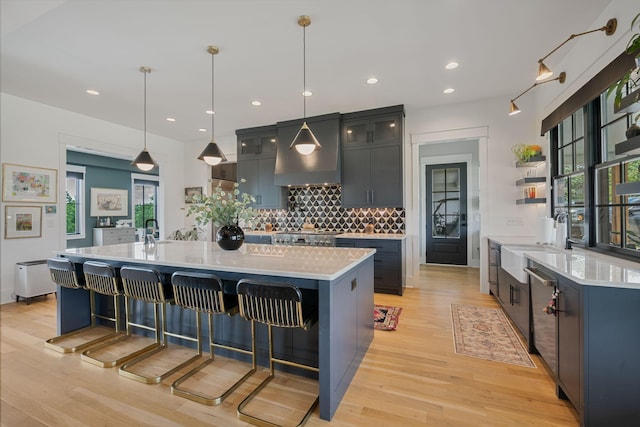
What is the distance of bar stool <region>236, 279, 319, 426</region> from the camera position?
1.73 meters

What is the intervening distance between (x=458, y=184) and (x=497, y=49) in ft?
12.7

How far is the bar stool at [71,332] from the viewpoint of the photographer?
262cm

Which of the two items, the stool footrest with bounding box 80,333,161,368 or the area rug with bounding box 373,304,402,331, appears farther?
the area rug with bounding box 373,304,402,331

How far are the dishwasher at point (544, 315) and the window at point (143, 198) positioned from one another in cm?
854

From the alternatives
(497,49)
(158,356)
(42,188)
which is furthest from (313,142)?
(42,188)

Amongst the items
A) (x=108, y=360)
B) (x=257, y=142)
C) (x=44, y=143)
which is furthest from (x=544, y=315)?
(x=44, y=143)

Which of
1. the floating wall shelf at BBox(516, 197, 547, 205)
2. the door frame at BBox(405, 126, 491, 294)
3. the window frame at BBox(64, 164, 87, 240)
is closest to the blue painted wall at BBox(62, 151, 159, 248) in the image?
the window frame at BBox(64, 164, 87, 240)

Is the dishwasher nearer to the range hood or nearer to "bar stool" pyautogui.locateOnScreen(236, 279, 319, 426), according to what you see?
"bar stool" pyautogui.locateOnScreen(236, 279, 319, 426)

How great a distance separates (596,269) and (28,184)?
661 centimetres

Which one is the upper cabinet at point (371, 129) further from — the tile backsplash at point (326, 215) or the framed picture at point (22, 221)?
the framed picture at point (22, 221)

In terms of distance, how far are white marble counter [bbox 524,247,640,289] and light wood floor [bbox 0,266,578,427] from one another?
2.96ft

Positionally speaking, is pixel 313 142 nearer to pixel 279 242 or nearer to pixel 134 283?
pixel 134 283

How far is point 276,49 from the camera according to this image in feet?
9.58

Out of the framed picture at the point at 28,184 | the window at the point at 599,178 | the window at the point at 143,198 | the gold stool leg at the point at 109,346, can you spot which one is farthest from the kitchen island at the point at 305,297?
the window at the point at 143,198
